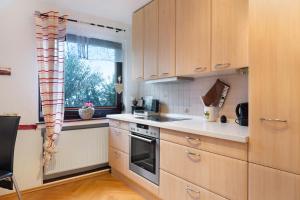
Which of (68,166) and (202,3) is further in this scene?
(68,166)

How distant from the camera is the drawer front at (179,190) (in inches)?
61.3

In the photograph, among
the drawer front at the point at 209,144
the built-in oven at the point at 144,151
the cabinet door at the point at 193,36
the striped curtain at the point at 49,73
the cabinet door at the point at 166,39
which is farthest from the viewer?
the striped curtain at the point at 49,73

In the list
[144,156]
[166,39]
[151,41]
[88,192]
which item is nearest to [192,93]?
[166,39]

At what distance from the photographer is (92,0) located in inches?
96.9

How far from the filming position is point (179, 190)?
1773 millimetres

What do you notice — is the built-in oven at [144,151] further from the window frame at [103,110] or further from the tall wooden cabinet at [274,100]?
the tall wooden cabinet at [274,100]

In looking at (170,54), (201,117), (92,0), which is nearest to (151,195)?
(201,117)

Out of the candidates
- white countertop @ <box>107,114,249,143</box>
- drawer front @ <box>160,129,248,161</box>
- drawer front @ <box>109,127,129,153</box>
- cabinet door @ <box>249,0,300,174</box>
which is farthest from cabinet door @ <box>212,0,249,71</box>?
drawer front @ <box>109,127,129,153</box>

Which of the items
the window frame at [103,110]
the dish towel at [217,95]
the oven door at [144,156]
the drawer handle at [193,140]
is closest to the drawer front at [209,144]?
the drawer handle at [193,140]

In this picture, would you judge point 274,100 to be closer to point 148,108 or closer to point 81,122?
point 148,108

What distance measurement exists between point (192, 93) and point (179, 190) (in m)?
1.11

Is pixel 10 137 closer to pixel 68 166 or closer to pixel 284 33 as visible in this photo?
pixel 68 166

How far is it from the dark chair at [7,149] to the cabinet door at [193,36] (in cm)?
170

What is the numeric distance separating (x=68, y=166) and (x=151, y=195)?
1.20 metres
